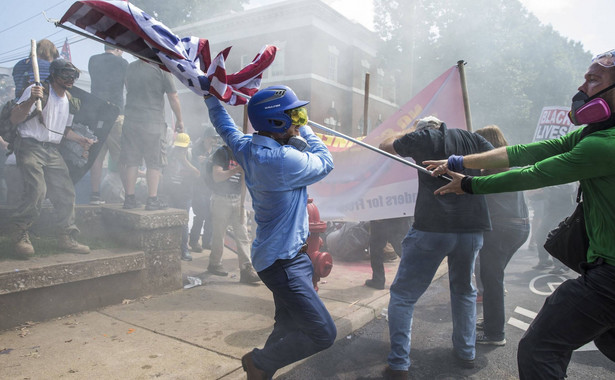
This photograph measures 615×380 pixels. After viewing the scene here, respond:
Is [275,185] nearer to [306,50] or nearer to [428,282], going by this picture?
[428,282]

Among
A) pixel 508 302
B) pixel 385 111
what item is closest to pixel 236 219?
pixel 508 302

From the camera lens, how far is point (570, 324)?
6.24ft

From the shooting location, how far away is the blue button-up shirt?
2.36 meters

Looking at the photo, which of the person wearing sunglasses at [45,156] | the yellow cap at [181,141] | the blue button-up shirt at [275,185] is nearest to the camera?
the blue button-up shirt at [275,185]

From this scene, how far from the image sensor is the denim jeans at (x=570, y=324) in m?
1.86

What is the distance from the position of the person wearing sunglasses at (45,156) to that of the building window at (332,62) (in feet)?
60.4

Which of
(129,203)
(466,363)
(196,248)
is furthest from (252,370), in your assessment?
(196,248)

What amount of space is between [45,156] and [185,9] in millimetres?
13957

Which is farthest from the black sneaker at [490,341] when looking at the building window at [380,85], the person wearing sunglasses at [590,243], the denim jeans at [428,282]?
the building window at [380,85]

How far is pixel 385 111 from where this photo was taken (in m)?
26.5

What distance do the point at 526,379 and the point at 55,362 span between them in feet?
9.30

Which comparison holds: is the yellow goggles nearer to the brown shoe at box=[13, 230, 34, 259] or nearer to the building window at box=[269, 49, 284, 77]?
the brown shoe at box=[13, 230, 34, 259]

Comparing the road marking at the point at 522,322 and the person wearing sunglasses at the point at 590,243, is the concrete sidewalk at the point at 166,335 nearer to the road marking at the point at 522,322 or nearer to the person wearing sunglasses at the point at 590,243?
the road marking at the point at 522,322

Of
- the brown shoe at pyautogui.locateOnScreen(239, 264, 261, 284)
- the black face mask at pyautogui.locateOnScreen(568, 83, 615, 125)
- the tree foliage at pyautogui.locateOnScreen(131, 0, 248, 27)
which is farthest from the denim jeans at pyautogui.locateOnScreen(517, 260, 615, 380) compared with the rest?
the tree foliage at pyautogui.locateOnScreen(131, 0, 248, 27)
